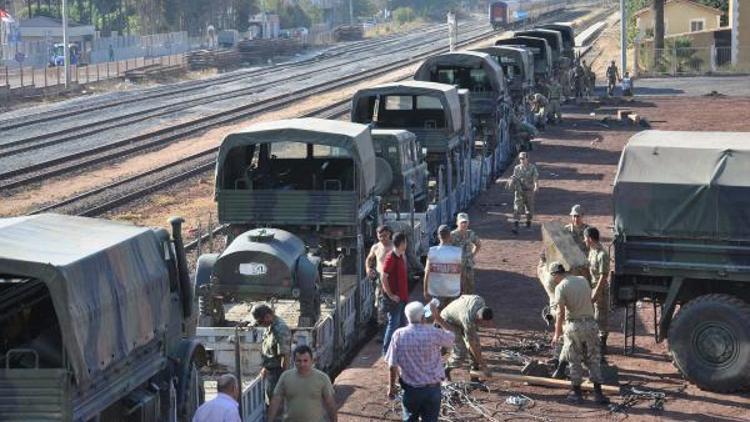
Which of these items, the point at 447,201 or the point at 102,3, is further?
the point at 102,3

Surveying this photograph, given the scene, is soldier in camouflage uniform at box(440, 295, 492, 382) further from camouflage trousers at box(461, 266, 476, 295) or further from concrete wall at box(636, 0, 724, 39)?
concrete wall at box(636, 0, 724, 39)

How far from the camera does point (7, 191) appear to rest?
1225 inches

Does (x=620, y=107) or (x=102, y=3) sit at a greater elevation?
(x=102, y=3)

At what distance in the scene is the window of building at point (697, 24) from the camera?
244ft

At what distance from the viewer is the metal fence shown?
67.4 metres

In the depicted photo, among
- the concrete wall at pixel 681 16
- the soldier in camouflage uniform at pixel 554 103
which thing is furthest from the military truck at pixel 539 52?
the concrete wall at pixel 681 16

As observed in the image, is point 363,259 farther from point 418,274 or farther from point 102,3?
point 102,3

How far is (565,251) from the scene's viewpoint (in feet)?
50.3

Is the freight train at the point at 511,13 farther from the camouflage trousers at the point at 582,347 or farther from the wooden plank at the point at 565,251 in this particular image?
the camouflage trousers at the point at 582,347

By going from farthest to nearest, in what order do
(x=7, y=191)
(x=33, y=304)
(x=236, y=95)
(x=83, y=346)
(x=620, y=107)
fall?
1. (x=236, y=95)
2. (x=620, y=107)
3. (x=7, y=191)
4. (x=33, y=304)
5. (x=83, y=346)

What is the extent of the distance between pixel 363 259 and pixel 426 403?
236 inches

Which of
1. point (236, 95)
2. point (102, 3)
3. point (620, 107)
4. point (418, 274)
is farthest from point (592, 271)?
point (102, 3)

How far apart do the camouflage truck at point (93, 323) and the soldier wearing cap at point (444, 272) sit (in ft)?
12.5

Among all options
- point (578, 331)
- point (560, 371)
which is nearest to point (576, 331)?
point (578, 331)
